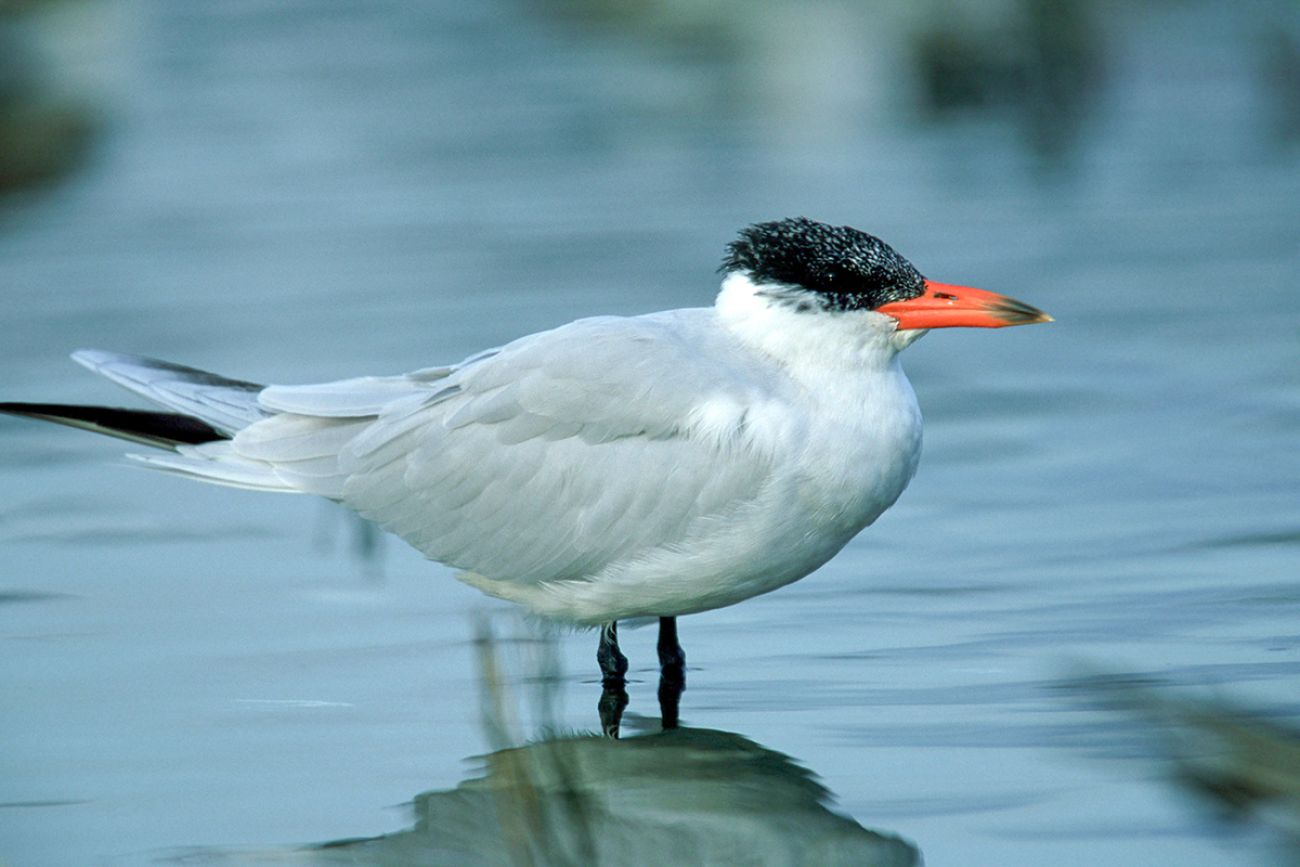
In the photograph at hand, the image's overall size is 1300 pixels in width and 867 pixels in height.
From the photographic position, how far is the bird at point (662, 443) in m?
4.60

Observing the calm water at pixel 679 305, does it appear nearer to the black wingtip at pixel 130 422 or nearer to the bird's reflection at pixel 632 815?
the bird's reflection at pixel 632 815

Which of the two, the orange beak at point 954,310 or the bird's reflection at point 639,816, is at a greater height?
the orange beak at point 954,310

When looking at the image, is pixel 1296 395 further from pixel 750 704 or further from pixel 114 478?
pixel 114 478

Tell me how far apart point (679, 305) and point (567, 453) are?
3.44m

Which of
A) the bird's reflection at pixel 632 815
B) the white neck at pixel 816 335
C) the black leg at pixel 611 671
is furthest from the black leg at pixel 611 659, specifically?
the white neck at pixel 816 335

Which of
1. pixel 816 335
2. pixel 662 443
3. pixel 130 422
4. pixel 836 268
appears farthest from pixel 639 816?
pixel 130 422

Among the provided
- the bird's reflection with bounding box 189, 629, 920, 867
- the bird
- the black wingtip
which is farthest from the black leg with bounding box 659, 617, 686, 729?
the black wingtip

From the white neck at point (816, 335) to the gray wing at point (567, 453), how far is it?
0.11 metres

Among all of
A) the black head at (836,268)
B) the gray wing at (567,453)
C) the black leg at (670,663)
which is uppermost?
the black head at (836,268)

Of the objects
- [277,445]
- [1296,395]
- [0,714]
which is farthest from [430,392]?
[1296,395]

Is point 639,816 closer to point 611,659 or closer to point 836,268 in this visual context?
point 611,659

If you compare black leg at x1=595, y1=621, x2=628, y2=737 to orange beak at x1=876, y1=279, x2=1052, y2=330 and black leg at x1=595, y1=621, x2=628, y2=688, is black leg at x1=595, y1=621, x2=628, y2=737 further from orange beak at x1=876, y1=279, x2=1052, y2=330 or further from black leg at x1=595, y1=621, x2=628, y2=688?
orange beak at x1=876, y1=279, x2=1052, y2=330

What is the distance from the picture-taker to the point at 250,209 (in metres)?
10.7

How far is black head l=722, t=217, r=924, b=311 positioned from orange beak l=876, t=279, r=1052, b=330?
27 millimetres
